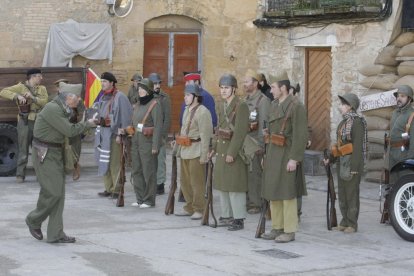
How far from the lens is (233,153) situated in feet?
35.8

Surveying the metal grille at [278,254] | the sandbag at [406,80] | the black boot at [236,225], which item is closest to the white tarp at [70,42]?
the sandbag at [406,80]

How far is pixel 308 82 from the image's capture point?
63.3ft

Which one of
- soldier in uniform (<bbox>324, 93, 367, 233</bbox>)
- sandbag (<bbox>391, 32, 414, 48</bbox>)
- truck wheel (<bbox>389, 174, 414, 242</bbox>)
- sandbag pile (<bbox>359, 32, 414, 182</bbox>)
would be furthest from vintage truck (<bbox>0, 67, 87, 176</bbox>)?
truck wheel (<bbox>389, 174, 414, 242</bbox>)

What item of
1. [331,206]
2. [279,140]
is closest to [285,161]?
[279,140]

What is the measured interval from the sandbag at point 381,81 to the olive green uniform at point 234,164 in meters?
4.63

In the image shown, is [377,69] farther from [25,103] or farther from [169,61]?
[169,61]

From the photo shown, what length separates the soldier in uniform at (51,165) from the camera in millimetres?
9922

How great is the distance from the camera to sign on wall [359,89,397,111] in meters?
14.8

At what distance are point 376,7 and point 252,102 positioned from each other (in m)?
5.71

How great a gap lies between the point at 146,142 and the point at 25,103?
11.0 ft

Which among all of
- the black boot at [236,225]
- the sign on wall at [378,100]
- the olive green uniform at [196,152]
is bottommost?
the black boot at [236,225]

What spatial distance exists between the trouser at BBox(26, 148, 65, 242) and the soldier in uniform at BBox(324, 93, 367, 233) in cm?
314

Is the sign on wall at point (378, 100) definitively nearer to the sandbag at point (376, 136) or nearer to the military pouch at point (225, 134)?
the sandbag at point (376, 136)

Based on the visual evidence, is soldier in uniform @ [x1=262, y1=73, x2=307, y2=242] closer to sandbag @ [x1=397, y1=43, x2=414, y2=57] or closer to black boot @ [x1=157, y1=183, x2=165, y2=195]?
black boot @ [x1=157, y1=183, x2=165, y2=195]
